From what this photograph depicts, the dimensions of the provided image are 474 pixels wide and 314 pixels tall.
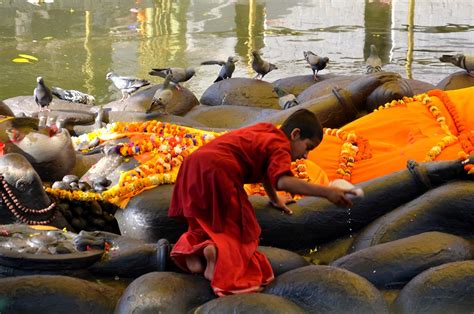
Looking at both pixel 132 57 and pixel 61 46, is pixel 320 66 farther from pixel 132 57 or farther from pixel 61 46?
pixel 61 46

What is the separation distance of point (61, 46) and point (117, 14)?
80.9 inches

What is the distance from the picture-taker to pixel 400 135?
13.0ft

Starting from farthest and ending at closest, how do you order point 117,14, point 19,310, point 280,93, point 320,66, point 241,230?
point 117,14 → point 320,66 → point 280,93 → point 241,230 → point 19,310

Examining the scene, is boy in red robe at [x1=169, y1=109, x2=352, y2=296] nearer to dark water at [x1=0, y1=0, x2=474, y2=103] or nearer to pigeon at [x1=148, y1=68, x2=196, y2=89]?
pigeon at [x1=148, y1=68, x2=196, y2=89]

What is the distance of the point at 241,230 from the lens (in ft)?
8.67

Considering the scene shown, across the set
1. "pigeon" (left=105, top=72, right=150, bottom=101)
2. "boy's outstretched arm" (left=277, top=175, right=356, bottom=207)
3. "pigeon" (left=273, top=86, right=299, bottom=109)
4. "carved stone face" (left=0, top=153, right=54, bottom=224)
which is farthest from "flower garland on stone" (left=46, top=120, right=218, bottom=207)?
"pigeon" (left=105, top=72, right=150, bottom=101)

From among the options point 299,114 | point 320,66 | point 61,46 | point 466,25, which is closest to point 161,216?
point 299,114

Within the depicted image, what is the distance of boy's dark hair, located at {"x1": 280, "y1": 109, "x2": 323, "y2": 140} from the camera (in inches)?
104

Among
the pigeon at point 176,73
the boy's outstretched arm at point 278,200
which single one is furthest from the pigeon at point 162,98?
the boy's outstretched arm at point 278,200

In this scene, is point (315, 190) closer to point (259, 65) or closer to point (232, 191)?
point (232, 191)

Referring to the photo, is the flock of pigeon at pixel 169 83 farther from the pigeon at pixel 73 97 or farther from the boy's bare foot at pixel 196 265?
the boy's bare foot at pixel 196 265

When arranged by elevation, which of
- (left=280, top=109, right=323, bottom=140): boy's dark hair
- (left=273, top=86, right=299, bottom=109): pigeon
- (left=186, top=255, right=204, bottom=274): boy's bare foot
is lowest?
(left=186, top=255, right=204, bottom=274): boy's bare foot

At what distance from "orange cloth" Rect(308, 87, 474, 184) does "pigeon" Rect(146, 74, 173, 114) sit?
1.12m

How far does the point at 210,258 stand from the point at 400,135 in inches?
66.6
